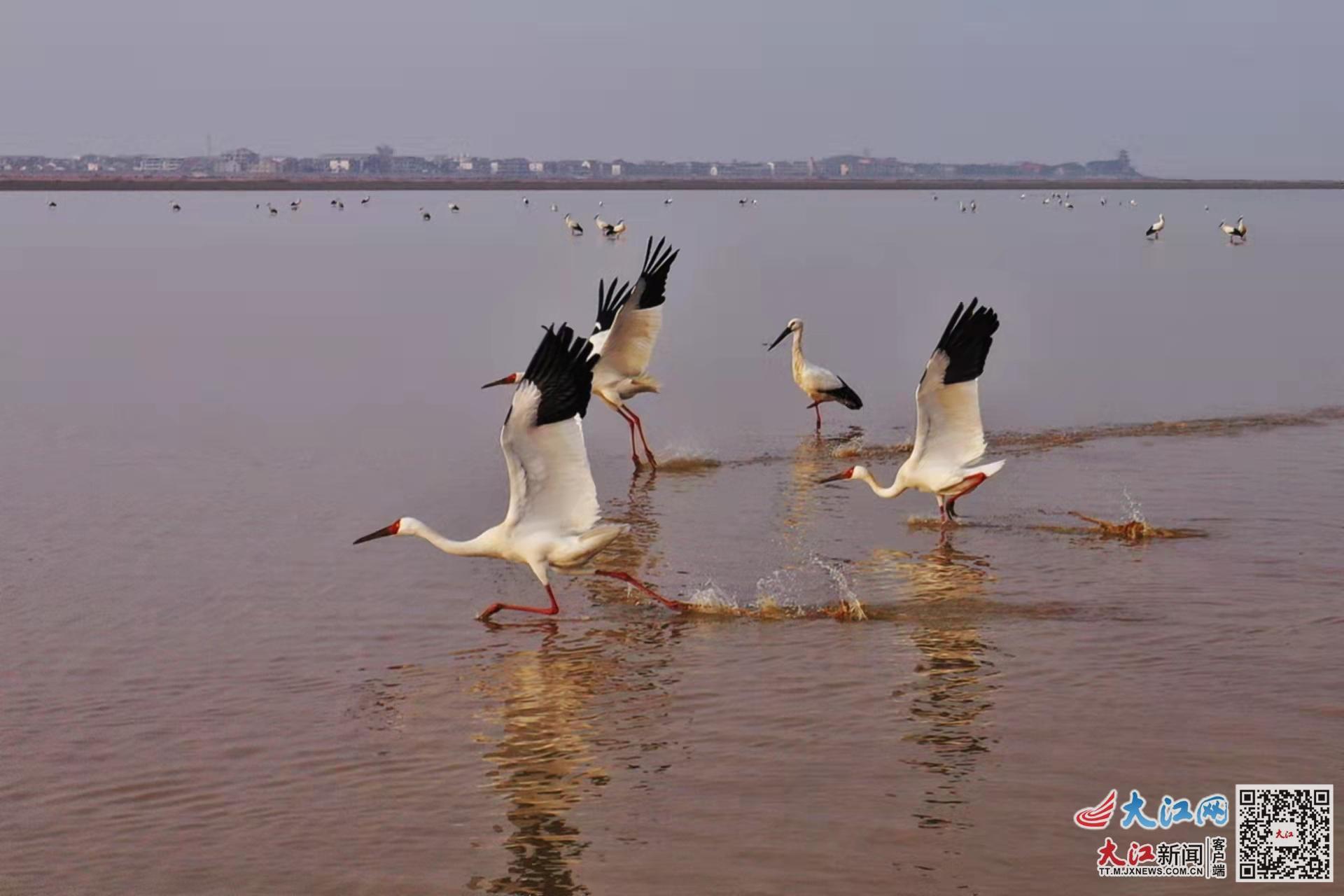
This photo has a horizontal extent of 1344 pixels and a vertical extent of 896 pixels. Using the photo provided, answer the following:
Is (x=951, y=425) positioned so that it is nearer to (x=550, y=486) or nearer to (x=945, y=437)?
(x=945, y=437)

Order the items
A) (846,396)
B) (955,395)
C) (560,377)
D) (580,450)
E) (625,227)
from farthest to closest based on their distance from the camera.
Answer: (625,227)
(846,396)
(955,395)
(580,450)
(560,377)

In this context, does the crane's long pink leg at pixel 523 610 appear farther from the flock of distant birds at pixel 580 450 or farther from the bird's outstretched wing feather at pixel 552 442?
the bird's outstretched wing feather at pixel 552 442

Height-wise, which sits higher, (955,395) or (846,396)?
(846,396)

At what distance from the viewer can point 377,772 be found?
8758 millimetres

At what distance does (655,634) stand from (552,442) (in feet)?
4.51

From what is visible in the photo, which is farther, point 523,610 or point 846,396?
point 846,396

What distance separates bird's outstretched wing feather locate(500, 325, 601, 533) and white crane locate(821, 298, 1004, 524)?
344 centimetres

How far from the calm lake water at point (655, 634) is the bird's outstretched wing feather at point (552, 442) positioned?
732 mm

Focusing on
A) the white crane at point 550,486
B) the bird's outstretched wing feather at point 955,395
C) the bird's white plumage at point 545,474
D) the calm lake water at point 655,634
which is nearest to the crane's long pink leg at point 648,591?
the white crane at point 550,486

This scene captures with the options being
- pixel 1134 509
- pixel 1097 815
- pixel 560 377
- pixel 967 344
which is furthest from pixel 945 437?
pixel 1097 815

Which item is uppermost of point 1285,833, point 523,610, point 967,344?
point 967,344

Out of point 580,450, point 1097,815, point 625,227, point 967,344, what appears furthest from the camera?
point 625,227

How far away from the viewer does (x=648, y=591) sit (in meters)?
11.9

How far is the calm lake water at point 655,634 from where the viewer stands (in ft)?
25.9
